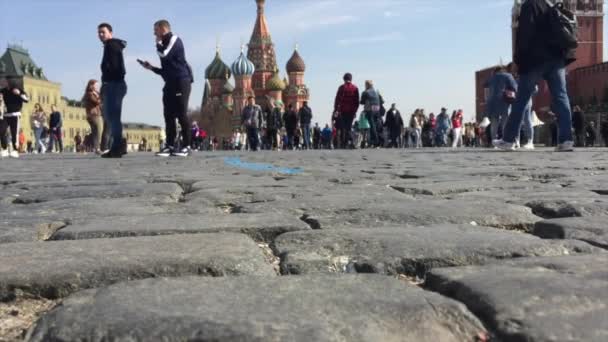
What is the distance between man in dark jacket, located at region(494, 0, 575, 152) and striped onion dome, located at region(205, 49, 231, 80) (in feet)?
251

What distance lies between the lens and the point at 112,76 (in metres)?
9.27

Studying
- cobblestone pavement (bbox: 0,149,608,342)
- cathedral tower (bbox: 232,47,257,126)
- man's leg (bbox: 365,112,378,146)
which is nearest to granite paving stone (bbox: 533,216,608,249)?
cobblestone pavement (bbox: 0,149,608,342)

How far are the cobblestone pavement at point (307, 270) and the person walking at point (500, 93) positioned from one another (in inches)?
408

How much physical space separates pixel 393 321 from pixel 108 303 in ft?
1.77

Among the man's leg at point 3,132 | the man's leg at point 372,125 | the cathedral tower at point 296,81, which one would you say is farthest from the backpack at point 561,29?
the cathedral tower at point 296,81

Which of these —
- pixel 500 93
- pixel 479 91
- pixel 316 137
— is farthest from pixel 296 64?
pixel 500 93

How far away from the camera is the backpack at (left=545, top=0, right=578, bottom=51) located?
8477 millimetres

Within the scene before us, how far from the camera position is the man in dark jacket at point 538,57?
8.57 meters

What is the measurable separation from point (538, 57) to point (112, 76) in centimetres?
523

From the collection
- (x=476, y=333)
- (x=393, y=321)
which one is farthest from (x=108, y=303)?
(x=476, y=333)

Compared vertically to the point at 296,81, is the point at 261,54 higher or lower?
higher

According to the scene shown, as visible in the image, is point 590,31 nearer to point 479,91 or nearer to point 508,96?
point 479,91

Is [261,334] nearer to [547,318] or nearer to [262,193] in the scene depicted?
[547,318]

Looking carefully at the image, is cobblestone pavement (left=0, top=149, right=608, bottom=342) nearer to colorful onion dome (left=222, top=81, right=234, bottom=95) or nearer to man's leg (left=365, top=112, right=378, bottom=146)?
man's leg (left=365, top=112, right=378, bottom=146)
